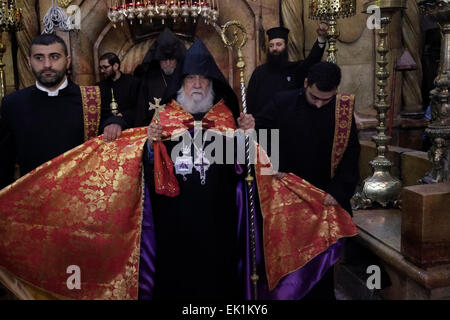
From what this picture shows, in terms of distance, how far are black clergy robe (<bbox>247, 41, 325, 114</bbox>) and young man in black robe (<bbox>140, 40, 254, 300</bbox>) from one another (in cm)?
213

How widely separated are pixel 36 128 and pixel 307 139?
2060mm

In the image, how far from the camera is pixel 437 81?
11.7 ft

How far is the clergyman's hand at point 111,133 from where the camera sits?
3.06 m

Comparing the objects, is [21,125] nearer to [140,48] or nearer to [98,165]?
[98,165]

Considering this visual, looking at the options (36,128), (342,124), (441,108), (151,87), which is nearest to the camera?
(36,128)

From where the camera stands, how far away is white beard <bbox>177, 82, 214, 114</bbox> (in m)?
3.07

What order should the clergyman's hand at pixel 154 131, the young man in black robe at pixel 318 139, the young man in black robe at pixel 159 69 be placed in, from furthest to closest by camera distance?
the young man in black robe at pixel 159 69 → the young man in black robe at pixel 318 139 → the clergyman's hand at pixel 154 131

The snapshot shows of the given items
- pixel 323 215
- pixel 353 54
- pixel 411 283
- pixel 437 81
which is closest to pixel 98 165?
pixel 323 215

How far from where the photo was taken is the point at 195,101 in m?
3.07

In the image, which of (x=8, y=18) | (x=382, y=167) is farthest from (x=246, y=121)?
(x=8, y=18)

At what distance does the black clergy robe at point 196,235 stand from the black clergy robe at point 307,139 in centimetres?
59

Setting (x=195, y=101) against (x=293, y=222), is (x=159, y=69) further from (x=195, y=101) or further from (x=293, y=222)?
(x=293, y=222)

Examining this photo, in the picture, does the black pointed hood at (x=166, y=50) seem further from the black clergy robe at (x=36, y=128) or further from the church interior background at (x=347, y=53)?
the black clergy robe at (x=36, y=128)

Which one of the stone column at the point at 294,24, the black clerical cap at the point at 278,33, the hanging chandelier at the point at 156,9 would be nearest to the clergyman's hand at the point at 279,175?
the black clerical cap at the point at 278,33
